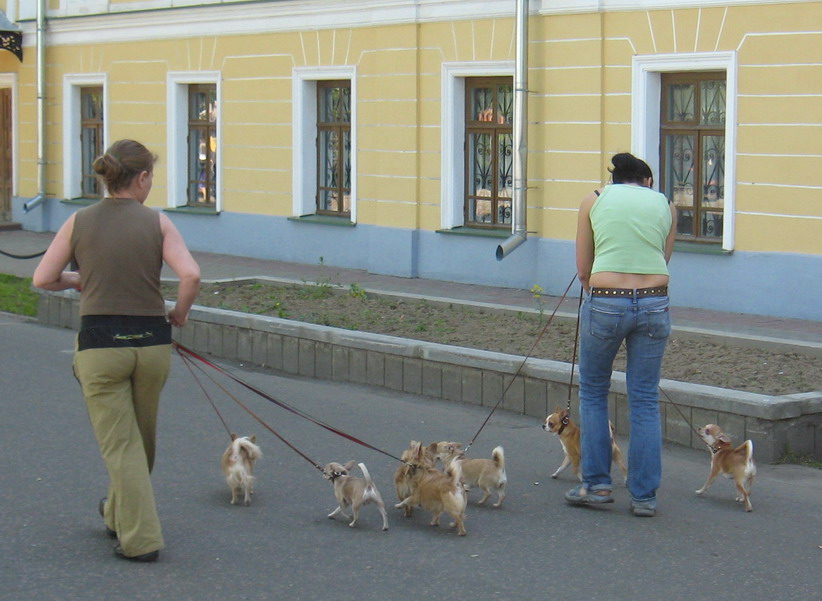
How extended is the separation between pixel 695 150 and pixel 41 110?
1358 cm

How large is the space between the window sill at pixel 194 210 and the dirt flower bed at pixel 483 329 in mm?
6673

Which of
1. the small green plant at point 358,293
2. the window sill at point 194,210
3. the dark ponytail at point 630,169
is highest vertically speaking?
the dark ponytail at point 630,169

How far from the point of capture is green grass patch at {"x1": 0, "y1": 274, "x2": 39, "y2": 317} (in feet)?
49.9

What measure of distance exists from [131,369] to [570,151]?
11088 mm

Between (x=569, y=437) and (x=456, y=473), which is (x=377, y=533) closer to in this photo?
(x=456, y=473)

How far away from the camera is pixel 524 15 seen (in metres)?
16.1

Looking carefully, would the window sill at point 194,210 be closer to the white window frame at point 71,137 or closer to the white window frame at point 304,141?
the white window frame at point 304,141

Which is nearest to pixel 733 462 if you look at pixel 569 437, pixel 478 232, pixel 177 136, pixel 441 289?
pixel 569 437

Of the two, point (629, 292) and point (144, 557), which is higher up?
point (629, 292)

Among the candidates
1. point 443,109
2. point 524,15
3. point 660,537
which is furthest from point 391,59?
point 660,537

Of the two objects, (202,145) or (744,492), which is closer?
(744,492)

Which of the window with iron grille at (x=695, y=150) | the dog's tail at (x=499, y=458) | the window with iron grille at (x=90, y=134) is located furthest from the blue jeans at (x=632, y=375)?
the window with iron grille at (x=90, y=134)

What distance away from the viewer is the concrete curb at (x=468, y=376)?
7898 millimetres

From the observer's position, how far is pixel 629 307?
6.52m
